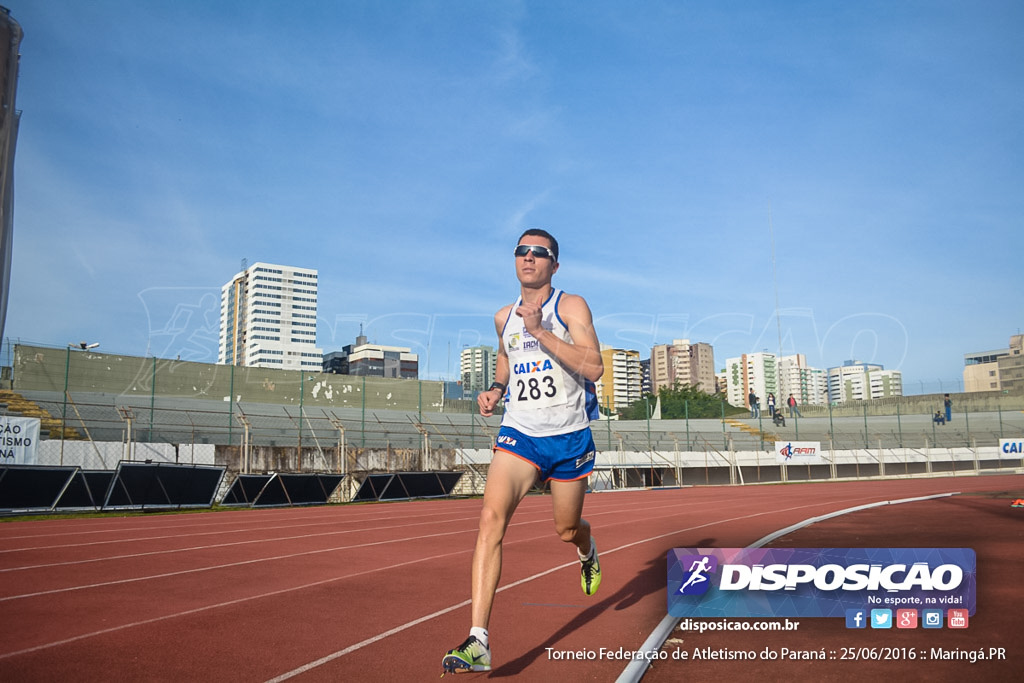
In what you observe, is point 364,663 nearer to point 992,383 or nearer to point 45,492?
point 45,492

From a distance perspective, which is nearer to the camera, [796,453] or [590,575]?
[590,575]

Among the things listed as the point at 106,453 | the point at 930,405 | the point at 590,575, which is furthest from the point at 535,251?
the point at 930,405

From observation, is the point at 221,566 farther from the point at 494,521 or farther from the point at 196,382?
the point at 196,382

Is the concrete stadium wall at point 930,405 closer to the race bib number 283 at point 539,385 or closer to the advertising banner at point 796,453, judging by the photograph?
the advertising banner at point 796,453

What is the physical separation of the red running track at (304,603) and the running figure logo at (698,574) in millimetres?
239

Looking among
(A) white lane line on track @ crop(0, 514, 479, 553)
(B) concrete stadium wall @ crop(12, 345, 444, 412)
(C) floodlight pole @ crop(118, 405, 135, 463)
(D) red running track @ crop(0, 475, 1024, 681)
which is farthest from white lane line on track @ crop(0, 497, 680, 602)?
(B) concrete stadium wall @ crop(12, 345, 444, 412)

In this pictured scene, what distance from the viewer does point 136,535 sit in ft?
34.7

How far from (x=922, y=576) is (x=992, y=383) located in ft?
449

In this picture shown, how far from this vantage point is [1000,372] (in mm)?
113438

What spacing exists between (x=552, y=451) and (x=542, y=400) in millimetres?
285

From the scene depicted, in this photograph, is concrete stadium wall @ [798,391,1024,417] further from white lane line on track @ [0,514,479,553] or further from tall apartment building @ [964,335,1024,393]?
tall apartment building @ [964,335,1024,393]

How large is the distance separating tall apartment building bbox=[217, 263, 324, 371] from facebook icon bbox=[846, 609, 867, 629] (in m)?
180

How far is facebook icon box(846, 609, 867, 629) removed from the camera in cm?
402

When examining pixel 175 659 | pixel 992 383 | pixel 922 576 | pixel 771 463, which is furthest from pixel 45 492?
pixel 992 383
